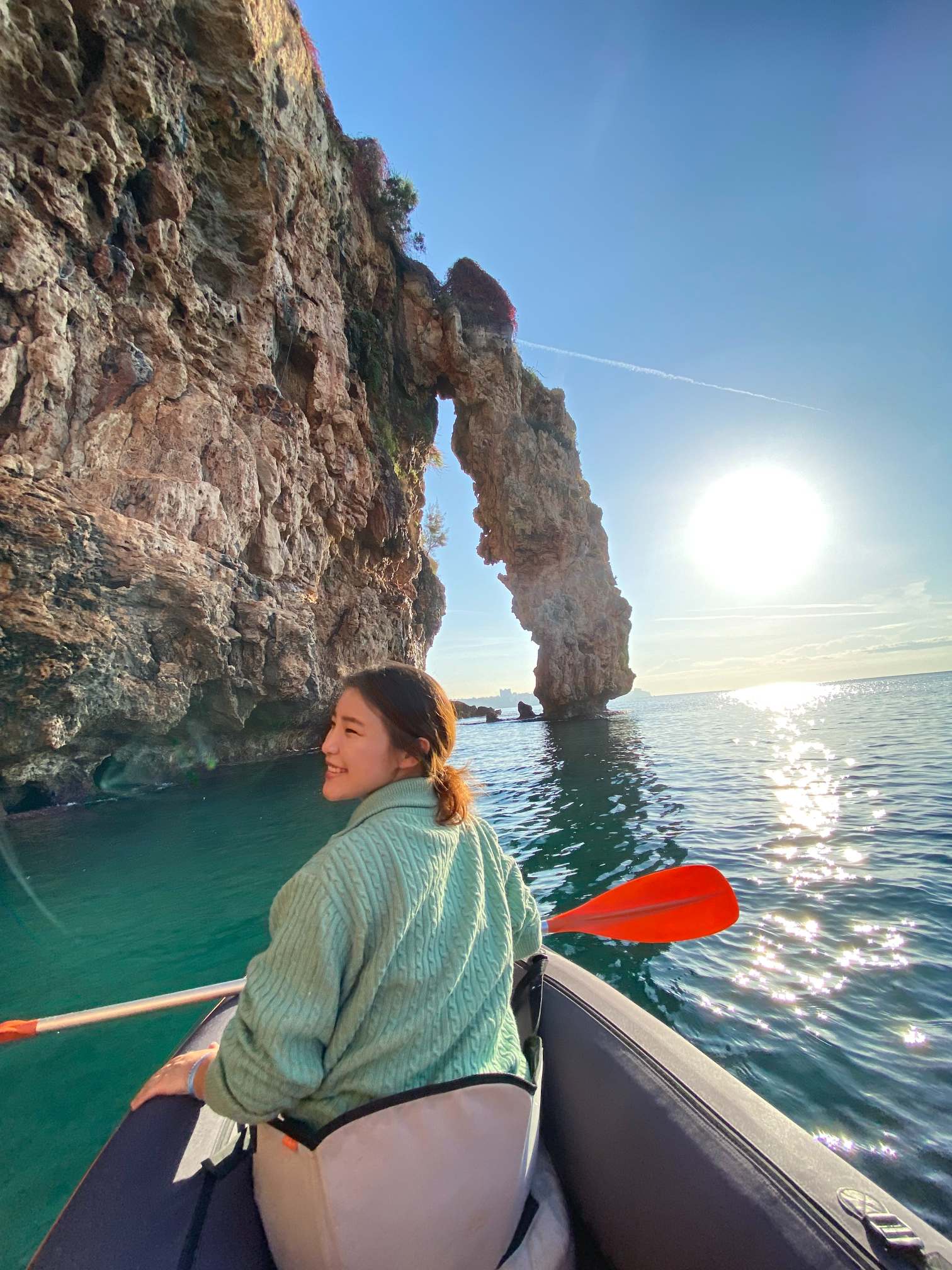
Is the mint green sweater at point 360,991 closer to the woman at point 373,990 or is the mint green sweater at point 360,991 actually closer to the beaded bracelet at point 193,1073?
the woman at point 373,990

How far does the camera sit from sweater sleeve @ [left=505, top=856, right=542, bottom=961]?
1.81 metres

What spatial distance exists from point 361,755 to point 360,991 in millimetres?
543

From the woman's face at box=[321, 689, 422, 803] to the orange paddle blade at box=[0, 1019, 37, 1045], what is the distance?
224 cm

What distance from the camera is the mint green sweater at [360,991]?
1055 mm

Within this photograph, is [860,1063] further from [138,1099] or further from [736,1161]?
[138,1099]

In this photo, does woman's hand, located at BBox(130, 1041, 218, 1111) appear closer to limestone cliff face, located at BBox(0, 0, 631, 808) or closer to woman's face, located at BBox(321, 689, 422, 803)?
woman's face, located at BBox(321, 689, 422, 803)

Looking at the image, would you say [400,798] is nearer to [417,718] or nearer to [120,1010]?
[417,718]

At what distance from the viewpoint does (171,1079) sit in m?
1.83

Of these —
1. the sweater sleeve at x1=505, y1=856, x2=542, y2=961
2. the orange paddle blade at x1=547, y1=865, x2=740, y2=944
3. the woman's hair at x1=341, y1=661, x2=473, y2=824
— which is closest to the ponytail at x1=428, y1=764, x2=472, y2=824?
the woman's hair at x1=341, y1=661, x2=473, y2=824

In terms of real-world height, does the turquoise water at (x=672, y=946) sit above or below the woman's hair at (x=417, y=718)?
below

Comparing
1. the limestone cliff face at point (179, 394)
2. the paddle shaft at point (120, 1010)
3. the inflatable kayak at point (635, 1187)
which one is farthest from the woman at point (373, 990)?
the limestone cliff face at point (179, 394)

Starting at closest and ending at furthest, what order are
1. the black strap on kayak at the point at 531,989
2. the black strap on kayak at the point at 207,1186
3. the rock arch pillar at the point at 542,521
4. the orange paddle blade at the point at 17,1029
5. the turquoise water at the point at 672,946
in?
the black strap on kayak at the point at 207,1186
the black strap on kayak at the point at 531,989
the orange paddle blade at the point at 17,1029
the turquoise water at the point at 672,946
the rock arch pillar at the point at 542,521

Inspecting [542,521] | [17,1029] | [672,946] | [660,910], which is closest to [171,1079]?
[17,1029]

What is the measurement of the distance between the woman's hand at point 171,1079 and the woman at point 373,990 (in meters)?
0.66
